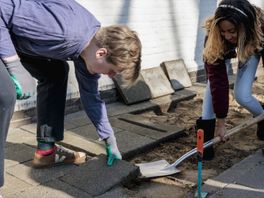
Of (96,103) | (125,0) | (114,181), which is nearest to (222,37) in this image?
(96,103)

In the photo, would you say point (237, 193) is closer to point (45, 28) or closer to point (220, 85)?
point (220, 85)

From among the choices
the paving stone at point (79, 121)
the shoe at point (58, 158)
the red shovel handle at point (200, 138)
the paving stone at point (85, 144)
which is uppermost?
the red shovel handle at point (200, 138)

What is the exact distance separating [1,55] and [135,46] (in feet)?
2.42

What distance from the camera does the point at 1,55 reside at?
2.35 metres

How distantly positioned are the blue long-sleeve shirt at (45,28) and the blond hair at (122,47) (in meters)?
0.10

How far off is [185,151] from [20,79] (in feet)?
6.90

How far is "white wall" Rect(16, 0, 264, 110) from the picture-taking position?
5.28 m

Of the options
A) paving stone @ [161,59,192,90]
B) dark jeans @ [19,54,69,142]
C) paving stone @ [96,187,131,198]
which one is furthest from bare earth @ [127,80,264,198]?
dark jeans @ [19,54,69,142]

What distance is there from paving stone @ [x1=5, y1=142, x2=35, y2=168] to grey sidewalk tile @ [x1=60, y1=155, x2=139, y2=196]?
1.78 ft

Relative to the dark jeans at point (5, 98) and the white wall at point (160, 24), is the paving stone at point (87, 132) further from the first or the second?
the dark jeans at point (5, 98)

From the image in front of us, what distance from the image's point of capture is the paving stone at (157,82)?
19.4ft

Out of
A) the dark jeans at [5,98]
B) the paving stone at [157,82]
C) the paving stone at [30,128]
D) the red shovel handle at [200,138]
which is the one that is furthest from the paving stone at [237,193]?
the paving stone at [157,82]

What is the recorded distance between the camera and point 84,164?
3303 mm

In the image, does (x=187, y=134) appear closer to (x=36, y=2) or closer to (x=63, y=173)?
(x=63, y=173)
